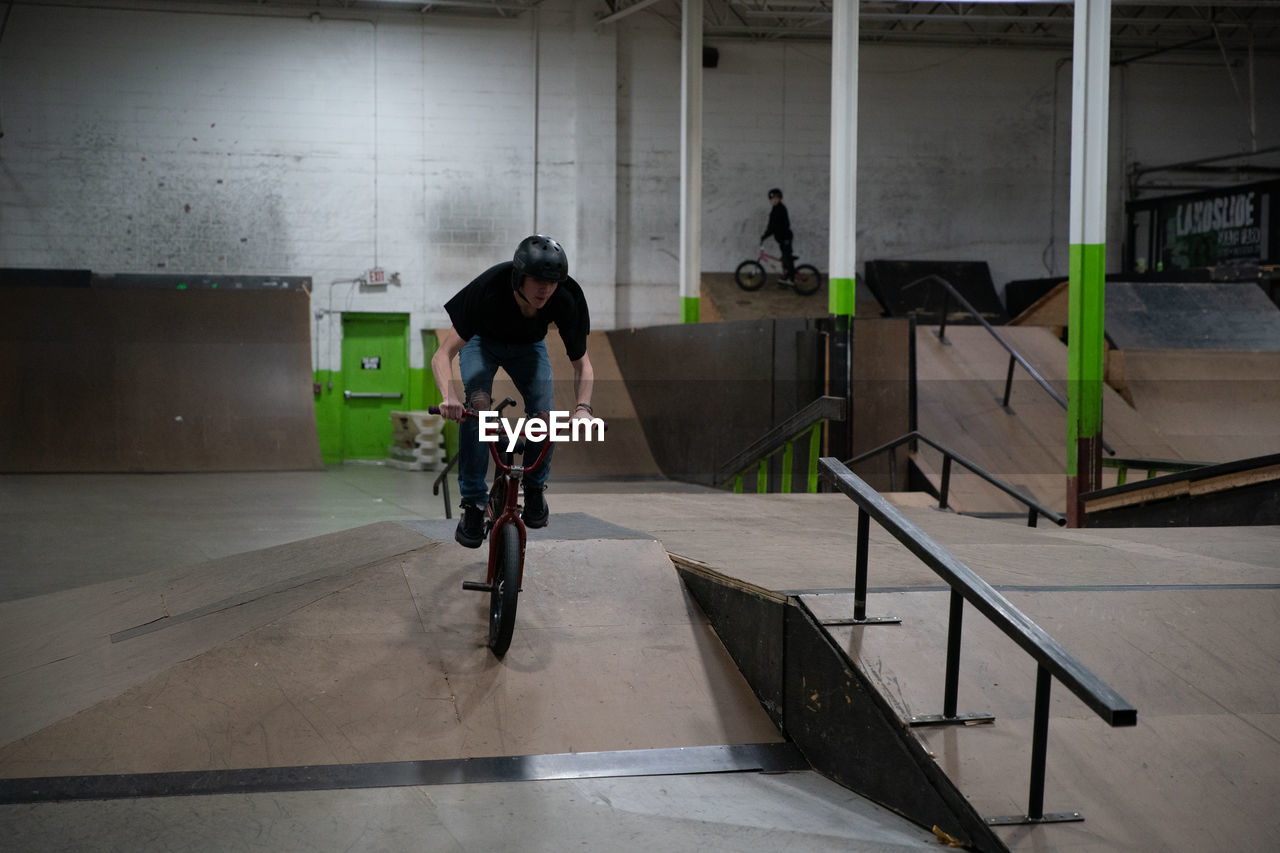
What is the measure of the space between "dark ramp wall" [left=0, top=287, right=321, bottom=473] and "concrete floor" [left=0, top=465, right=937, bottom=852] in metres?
8.08

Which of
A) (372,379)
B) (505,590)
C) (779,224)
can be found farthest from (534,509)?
(779,224)

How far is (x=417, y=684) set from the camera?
3701mm

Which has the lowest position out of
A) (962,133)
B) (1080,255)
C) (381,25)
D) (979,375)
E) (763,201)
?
(979,375)

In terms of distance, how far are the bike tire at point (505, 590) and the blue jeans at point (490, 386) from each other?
0.29m

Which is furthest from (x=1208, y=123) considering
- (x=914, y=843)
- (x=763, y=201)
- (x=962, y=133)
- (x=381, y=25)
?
(x=914, y=843)

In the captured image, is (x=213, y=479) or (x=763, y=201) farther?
(x=763, y=201)

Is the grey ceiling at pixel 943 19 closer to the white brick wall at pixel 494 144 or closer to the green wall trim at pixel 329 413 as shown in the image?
the white brick wall at pixel 494 144

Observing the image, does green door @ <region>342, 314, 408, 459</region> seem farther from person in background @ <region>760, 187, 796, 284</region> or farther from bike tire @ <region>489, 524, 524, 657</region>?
bike tire @ <region>489, 524, 524, 657</region>

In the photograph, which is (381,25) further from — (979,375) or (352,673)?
(352,673)

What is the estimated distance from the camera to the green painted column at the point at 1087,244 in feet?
30.6

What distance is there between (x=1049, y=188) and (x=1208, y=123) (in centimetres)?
303

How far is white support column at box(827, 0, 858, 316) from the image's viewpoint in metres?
10.0

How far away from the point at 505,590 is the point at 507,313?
1.06m

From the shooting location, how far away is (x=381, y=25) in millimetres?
15555
